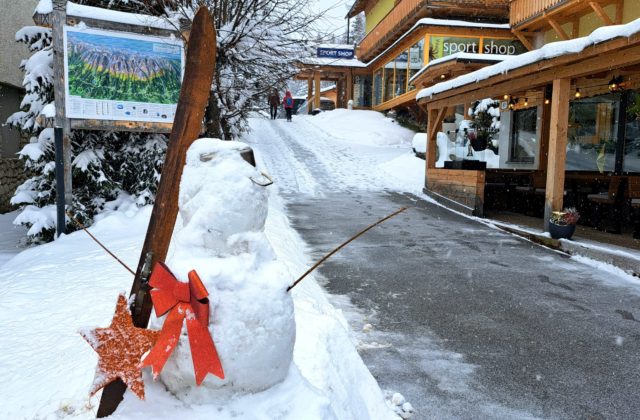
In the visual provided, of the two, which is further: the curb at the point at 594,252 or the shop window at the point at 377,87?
the shop window at the point at 377,87

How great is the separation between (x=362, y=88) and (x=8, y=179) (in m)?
22.9

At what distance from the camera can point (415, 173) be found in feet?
53.1

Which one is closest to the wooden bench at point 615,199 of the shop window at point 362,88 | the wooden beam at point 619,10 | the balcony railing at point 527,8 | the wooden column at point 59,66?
the wooden beam at point 619,10

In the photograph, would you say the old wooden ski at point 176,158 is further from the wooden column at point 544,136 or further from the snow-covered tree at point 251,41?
the wooden column at point 544,136

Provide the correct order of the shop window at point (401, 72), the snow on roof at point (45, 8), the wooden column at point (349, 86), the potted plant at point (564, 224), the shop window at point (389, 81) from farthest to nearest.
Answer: the wooden column at point (349, 86) → the shop window at point (389, 81) → the shop window at point (401, 72) → the potted plant at point (564, 224) → the snow on roof at point (45, 8)

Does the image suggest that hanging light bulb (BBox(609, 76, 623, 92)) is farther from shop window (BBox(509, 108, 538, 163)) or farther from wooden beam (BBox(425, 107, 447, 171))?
shop window (BBox(509, 108, 538, 163))

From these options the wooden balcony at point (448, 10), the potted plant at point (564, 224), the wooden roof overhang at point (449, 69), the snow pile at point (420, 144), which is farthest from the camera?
the wooden balcony at point (448, 10)

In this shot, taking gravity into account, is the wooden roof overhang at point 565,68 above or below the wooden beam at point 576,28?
below

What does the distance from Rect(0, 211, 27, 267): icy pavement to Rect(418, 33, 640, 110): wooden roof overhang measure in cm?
890

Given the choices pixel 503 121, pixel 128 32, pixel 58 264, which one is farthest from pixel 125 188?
pixel 503 121

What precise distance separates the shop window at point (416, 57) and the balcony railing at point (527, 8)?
4811 millimetres

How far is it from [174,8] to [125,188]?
3305 millimetres

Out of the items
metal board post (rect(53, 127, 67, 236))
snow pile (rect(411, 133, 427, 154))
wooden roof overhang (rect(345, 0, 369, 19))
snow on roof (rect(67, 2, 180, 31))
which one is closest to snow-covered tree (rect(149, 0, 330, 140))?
snow on roof (rect(67, 2, 180, 31))

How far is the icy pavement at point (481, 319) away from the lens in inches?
132
